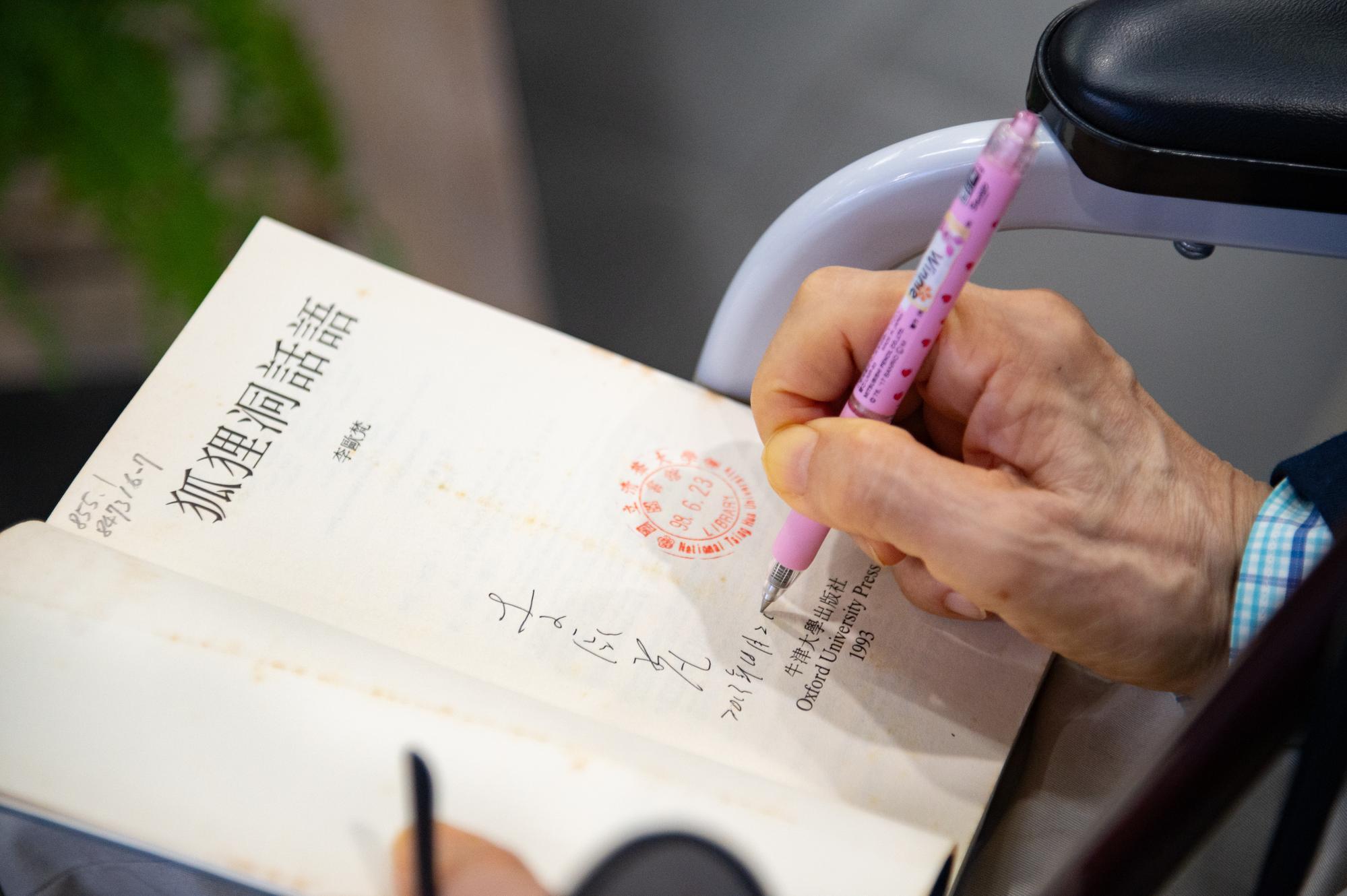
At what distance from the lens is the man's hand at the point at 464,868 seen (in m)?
0.34

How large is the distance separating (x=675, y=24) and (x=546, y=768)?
1113 millimetres

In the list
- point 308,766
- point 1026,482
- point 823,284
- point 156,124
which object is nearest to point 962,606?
point 1026,482

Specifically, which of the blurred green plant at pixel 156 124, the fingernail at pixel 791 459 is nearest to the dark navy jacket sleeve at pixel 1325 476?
the fingernail at pixel 791 459

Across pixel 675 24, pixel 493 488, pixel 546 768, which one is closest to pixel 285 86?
pixel 675 24

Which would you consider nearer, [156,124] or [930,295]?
[930,295]

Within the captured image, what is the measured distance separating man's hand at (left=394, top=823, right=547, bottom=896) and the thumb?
20 cm

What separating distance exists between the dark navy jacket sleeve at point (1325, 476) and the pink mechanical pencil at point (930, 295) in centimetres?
19

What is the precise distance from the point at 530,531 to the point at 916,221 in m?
0.27

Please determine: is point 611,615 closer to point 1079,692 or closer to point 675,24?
point 1079,692

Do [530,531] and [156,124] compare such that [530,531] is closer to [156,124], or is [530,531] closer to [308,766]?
[308,766]

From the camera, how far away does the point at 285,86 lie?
3.19 feet

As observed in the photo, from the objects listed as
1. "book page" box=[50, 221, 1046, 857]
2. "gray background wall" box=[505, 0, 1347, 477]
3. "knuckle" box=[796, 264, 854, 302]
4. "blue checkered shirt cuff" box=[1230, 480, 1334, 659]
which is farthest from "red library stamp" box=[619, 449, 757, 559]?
"gray background wall" box=[505, 0, 1347, 477]

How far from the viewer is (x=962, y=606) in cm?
46

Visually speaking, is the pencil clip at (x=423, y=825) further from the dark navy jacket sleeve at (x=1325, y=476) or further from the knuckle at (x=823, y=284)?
the dark navy jacket sleeve at (x=1325, y=476)
